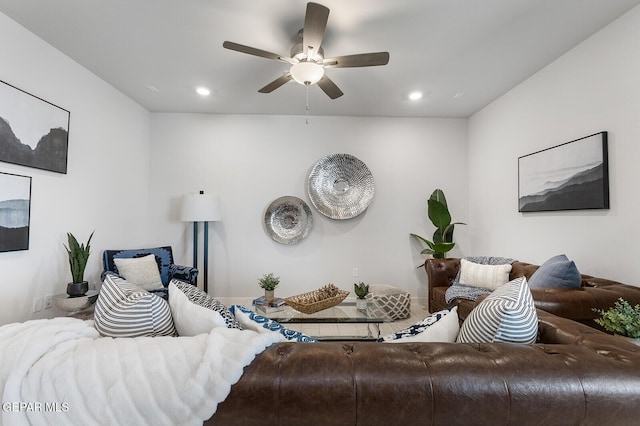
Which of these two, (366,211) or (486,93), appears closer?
(486,93)

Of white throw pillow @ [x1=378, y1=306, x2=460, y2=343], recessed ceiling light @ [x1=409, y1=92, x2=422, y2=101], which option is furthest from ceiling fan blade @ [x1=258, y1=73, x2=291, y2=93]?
white throw pillow @ [x1=378, y1=306, x2=460, y2=343]

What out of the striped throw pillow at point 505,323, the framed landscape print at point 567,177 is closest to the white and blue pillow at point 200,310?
the striped throw pillow at point 505,323

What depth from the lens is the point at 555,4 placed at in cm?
184

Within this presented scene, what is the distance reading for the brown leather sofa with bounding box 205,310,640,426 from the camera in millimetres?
707

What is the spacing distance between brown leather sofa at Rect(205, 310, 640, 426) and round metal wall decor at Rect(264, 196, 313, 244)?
3013mm

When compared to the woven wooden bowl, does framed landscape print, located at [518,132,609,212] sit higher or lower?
higher

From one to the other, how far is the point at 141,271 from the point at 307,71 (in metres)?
2.57

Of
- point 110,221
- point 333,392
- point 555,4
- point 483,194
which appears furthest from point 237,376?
point 483,194

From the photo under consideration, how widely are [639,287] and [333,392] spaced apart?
7.82 feet

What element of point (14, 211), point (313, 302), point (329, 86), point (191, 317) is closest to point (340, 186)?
point (329, 86)

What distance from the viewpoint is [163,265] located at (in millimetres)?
3217

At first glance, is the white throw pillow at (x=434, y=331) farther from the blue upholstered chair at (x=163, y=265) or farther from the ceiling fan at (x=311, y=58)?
the blue upholstered chair at (x=163, y=265)

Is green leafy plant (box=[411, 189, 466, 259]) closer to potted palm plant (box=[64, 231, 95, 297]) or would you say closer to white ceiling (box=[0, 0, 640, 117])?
white ceiling (box=[0, 0, 640, 117])

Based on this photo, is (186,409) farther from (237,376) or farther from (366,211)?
(366,211)
